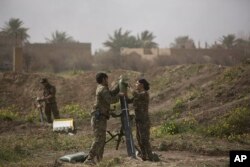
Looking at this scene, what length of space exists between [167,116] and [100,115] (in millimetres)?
10201

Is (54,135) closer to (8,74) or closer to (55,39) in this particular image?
(8,74)

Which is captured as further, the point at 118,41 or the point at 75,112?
the point at 118,41

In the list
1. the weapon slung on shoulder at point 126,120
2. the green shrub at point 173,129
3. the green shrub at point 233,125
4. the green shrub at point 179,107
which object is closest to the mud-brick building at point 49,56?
the green shrub at point 179,107

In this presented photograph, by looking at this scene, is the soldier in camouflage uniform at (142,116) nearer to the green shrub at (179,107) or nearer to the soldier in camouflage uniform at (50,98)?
the soldier in camouflage uniform at (50,98)

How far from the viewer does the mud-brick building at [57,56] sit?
4202 cm

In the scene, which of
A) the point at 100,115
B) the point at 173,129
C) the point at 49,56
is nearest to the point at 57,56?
the point at 49,56

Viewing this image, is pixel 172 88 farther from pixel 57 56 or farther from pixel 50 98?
pixel 57 56

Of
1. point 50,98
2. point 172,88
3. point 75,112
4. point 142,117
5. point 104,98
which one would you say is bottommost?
point 75,112

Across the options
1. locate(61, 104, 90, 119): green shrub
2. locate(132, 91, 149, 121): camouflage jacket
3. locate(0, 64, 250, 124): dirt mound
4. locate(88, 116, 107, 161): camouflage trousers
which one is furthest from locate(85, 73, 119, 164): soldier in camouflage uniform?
locate(61, 104, 90, 119): green shrub

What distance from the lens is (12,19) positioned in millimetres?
49719

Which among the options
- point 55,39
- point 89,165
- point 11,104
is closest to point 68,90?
point 11,104

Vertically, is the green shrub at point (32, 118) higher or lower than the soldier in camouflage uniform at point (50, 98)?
lower

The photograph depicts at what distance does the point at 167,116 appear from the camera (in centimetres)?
2031

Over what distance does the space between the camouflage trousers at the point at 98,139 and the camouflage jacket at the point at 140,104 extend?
795 millimetres
